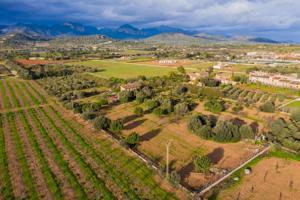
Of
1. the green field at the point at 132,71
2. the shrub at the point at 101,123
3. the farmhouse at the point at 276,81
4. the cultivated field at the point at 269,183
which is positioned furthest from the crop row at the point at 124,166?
the farmhouse at the point at 276,81

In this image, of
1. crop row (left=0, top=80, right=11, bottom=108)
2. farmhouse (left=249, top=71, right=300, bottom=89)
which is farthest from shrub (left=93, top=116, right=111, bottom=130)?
farmhouse (left=249, top=71, right=300, bottom=89)

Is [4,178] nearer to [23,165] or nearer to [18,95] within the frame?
[23,165]

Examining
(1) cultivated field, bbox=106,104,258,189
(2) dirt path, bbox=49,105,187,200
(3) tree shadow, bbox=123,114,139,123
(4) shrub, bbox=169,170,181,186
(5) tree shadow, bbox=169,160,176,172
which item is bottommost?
(1) cultivated field, bbox=106,104,258,189

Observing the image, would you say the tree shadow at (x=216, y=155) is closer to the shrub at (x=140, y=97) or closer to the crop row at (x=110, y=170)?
the crop row at (x=110, y=170)

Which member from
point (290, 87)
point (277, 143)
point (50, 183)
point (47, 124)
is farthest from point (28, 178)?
point (290, 87)

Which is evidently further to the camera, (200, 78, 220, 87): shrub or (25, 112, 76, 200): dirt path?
(200, 78, 220, 87): shrub

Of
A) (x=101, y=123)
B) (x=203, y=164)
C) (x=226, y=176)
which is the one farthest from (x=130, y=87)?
(x=226, y=176)

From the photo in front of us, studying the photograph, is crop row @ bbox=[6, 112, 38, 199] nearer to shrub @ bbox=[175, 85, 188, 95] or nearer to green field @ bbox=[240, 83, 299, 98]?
shrub @ bbox=[175, 85, 188, 95]

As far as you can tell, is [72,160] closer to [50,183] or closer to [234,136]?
[50,183]
